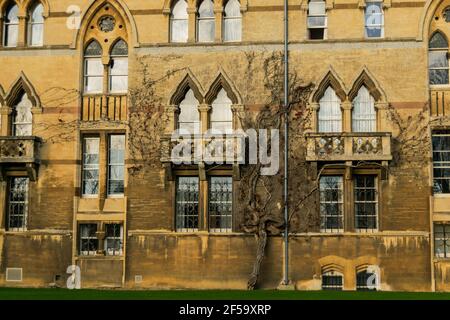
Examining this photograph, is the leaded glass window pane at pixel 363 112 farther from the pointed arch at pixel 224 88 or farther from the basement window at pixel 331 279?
the basement window at pixel 331 279

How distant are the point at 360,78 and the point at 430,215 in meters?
5.45

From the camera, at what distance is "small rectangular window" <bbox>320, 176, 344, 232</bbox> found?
976 inches

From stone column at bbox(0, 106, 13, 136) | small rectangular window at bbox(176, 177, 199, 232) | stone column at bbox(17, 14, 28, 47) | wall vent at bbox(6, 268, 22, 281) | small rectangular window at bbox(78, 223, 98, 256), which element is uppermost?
stone column at bbox(17, 14, 28, 47)

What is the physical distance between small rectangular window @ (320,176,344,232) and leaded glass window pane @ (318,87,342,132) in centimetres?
188

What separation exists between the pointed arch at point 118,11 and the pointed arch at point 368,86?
816 cm

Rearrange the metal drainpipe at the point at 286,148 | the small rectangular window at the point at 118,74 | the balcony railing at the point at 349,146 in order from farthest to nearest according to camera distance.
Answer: the small rectangular window at the point at 118,74, the metal drainpipe at the point at 286,148, the balcony railing at the point at 349,146

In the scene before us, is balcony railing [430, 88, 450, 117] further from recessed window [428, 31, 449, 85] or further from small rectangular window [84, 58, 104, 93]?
small rectangular window [84, 58, 104, 93]

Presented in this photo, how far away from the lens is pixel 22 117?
2656 centimetres

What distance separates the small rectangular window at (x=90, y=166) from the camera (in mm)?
26000

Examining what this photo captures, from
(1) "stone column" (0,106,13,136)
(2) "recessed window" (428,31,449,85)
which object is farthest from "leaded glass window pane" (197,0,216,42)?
(2) "recessed window" (428,31,449,85)

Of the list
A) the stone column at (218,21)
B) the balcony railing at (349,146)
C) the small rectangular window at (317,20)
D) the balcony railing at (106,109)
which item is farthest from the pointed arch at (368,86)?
the balcony railing at (106,109)

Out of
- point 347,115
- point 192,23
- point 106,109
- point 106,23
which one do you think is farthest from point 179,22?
point 347,115

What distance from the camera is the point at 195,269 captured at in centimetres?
2466

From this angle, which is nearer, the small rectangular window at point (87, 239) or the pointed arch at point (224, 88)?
the pointed arch at point (224, 88)
